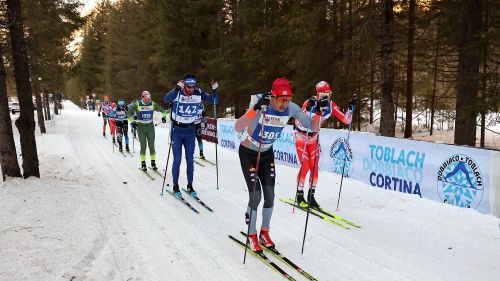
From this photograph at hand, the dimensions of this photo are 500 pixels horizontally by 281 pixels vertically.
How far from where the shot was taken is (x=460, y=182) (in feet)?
22.8

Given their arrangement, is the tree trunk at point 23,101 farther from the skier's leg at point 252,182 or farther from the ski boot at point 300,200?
the ski boot at point 300,200

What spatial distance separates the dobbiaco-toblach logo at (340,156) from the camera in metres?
9.70

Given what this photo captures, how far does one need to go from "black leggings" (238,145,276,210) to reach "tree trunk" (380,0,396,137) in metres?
8.19

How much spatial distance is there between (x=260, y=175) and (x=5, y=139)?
22.2ft

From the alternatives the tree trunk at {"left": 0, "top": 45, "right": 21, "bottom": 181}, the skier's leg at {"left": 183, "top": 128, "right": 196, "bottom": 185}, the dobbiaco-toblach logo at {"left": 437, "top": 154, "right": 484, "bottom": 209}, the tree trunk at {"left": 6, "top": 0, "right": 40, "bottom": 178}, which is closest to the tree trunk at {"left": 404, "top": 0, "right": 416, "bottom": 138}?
the dobbiaco-toblach logo at {"left": 437, "top": 154, "right": 484, "bottom": 209}

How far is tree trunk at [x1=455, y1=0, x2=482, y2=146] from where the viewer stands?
35.6 feet

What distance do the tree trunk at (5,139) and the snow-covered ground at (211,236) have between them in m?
0.52

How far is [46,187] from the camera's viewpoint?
790 centimetres

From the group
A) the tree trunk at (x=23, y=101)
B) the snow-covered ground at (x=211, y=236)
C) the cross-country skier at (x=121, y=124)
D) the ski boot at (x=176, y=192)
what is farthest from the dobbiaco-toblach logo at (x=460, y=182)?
the cross-country skier at (x=121, y=124)

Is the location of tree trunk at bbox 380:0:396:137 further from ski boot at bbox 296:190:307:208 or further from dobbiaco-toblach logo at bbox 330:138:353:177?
ski boot at bbox 296:190:307:208

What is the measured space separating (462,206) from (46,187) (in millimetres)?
8734

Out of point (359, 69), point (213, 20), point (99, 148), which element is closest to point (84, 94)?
point (213, 20)

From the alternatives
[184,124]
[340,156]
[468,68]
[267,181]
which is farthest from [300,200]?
[468,68]

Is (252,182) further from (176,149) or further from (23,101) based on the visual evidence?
(23,101)
